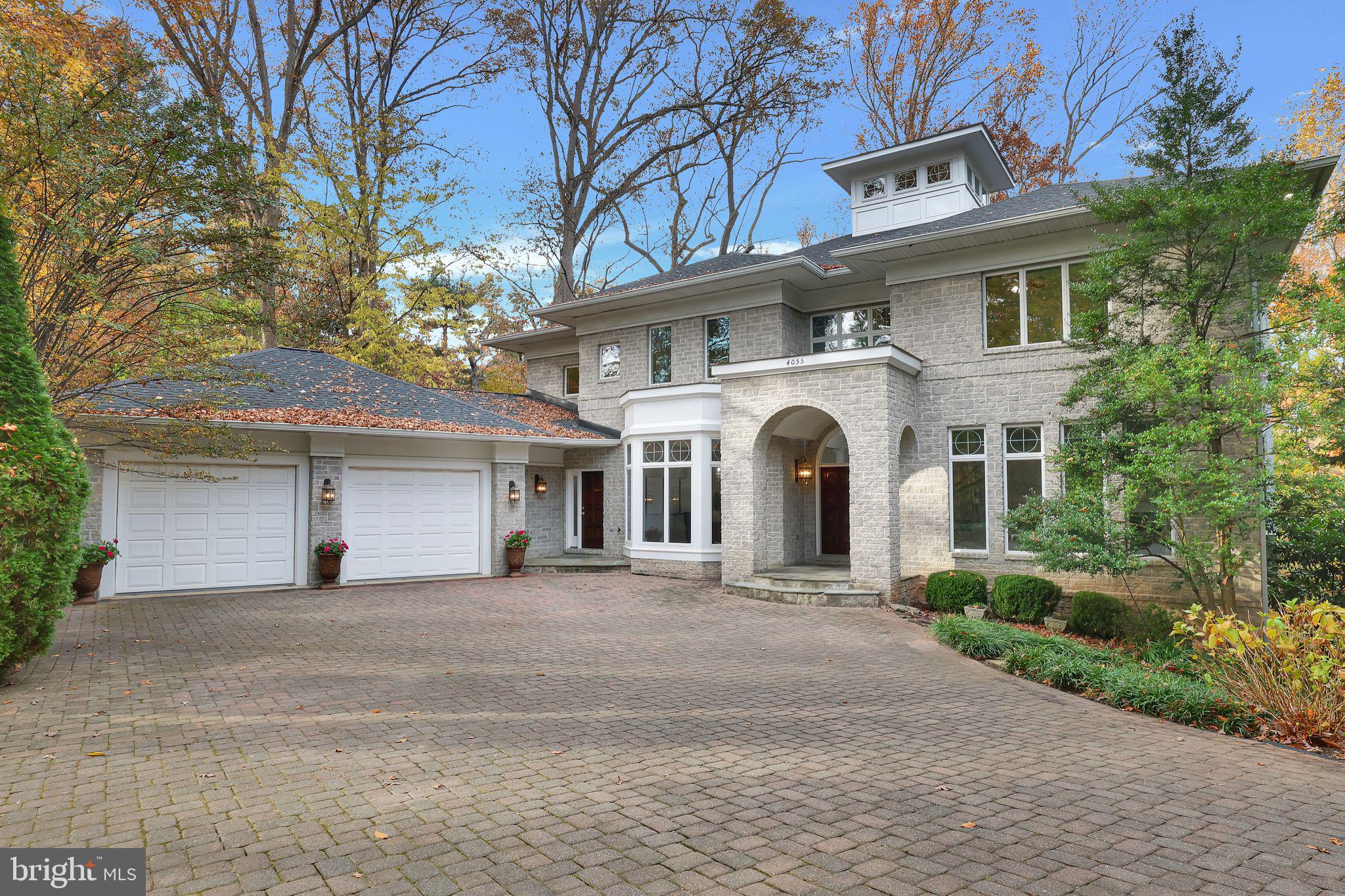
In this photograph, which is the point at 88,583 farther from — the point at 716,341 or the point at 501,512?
the point at 716,341

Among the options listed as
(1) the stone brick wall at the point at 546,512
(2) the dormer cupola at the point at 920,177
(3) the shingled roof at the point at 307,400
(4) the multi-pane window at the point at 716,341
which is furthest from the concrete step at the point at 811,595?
(2) the dormer cupola at the point at 920,177

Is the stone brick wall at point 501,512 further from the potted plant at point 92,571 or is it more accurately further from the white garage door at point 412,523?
the potted plant at point 92,571

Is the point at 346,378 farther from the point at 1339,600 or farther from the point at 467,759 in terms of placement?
the point at 1339,600

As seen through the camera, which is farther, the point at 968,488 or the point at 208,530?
the point at 968,488

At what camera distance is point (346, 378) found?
15.9 meters

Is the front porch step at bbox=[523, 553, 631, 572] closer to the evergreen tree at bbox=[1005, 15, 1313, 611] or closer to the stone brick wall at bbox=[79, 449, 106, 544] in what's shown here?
the stone brick wall at bbox=[79, 449, 106, 544]

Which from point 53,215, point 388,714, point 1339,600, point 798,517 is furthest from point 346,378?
point 1339,600

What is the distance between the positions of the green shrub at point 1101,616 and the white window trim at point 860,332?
6.09 metres

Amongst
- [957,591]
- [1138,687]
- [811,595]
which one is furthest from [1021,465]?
[1138,687]

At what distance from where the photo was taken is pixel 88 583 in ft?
38.2

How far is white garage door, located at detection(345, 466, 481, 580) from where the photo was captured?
14336 mm

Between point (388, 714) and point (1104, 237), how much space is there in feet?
35.5

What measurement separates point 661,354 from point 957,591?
8.85 m

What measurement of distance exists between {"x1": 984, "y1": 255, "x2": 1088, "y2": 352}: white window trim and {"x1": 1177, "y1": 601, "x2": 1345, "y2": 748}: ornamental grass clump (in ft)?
22.4
